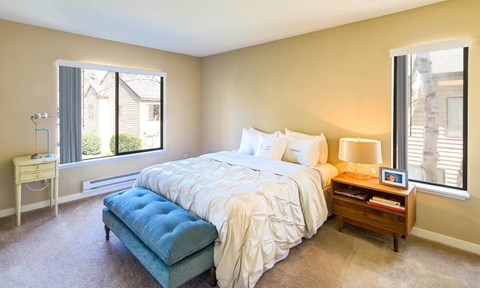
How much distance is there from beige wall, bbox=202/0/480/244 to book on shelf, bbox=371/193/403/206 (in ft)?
1.41

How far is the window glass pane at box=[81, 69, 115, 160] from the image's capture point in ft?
12.9

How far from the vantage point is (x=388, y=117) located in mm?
2877

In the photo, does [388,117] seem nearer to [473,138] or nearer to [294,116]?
[473,138]

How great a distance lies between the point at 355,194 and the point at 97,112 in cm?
399

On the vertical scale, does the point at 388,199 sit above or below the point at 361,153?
below

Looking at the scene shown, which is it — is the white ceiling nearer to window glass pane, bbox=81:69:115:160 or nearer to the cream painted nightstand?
window glass pane, bbox=81:69:115:160

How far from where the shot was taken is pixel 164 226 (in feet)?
6.25

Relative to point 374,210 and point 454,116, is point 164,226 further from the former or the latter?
point 454,116

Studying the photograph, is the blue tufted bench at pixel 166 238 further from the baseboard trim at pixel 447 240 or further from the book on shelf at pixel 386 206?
the baseboard trim at pixel 447 240

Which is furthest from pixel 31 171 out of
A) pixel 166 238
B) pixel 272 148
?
pixel 272 148

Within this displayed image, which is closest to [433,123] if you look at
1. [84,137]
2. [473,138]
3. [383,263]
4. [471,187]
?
[473,138]

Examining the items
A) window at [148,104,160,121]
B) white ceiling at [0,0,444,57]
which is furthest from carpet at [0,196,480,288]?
white ceiling at [0,0,444,57]

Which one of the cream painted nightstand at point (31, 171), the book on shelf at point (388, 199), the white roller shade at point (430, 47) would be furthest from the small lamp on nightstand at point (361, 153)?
the cream painted nightstand at point (31, 171)

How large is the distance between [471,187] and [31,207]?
5.23m
